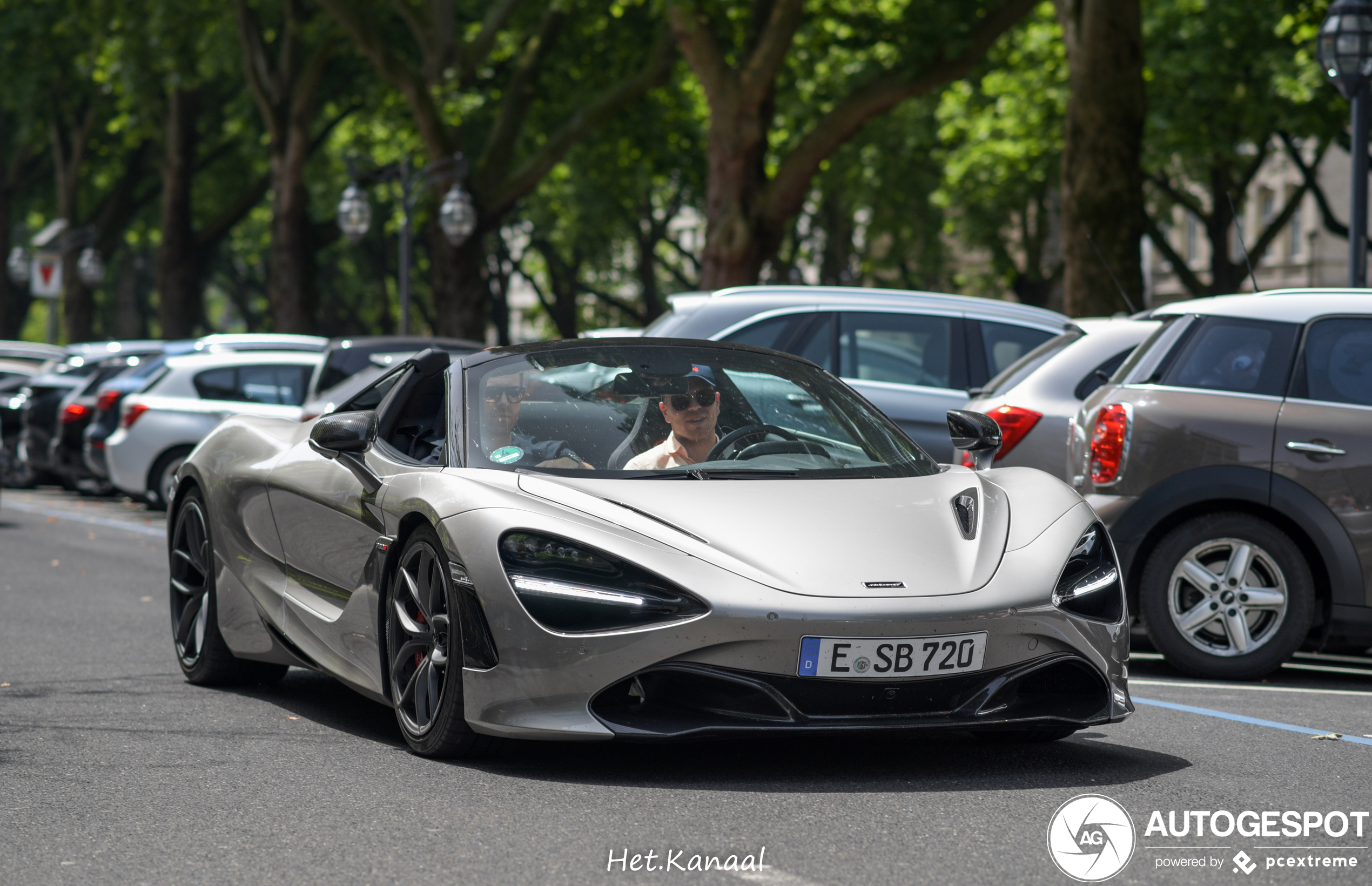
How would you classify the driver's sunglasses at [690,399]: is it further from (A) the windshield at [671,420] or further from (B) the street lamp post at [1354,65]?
(B) the street lamp post at [1354,65]

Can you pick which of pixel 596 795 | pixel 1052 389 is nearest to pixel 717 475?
pixel 596 795

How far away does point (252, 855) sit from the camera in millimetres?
4500

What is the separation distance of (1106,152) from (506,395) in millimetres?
11712

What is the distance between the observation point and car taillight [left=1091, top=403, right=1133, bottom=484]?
823 cm

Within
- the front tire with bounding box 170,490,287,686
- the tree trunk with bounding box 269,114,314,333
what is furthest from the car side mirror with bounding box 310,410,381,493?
the tree trunk with bounding box 269,114,314,333

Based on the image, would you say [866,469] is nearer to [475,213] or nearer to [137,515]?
[137,515]

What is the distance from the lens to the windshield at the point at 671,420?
5.86m

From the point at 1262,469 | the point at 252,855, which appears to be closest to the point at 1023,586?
the point at 252,855

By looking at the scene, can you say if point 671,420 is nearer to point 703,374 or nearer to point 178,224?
point 703,374

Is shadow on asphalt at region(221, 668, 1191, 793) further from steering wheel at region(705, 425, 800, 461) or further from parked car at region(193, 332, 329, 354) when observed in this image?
parked car at region(193, 332, 329, 354)

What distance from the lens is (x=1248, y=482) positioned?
8.03 meters

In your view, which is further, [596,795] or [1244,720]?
[1244,720]

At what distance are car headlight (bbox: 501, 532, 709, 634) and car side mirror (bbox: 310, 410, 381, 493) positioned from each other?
3.45ft

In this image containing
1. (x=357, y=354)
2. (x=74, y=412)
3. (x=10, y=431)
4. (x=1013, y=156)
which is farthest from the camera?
(x=1013, y=156)
